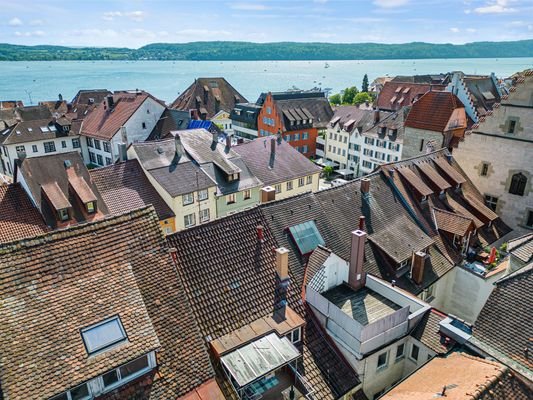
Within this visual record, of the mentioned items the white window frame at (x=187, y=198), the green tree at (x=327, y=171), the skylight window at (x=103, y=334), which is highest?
the skylight window at (x=103, y=334)

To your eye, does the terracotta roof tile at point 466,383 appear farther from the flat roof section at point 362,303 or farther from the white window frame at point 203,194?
the white window frame at point 203,194

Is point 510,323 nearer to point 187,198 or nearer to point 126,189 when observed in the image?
point 187,198

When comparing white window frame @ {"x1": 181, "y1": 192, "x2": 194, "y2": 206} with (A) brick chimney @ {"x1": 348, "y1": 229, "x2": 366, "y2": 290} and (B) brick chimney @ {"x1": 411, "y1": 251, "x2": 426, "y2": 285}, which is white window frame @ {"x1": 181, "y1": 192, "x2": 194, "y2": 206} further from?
(B) brick chimney @ {"x1": 411, "y1": 251, "x2": 426, "y2": 285}

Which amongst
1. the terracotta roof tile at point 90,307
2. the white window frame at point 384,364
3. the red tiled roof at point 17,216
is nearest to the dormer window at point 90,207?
the red tiled roof at point 17,216

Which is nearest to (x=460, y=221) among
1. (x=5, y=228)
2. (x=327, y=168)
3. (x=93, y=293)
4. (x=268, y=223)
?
(x=268, y=223)

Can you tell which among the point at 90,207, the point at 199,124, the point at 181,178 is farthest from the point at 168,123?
the point at 90,207

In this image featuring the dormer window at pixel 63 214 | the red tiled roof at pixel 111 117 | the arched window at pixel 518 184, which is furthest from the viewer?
the red tiled roof at pixel 111 117

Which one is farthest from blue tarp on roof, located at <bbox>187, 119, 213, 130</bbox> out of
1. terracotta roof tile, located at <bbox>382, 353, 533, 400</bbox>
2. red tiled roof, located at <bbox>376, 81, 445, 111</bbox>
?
terracotta roof tile, located at <bbox>382, 353, 533, 400</bbox>
